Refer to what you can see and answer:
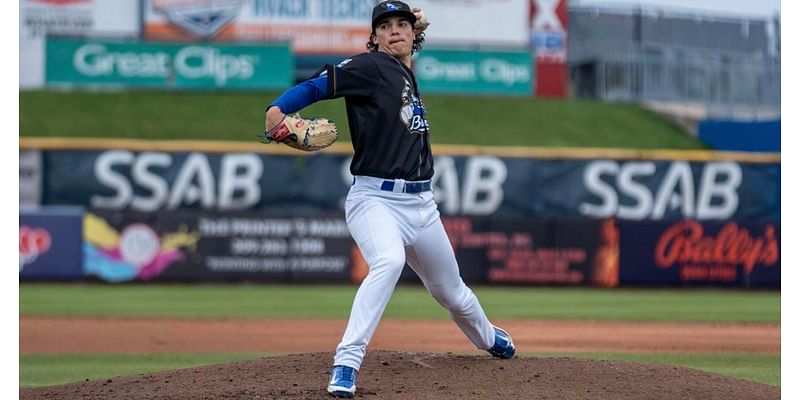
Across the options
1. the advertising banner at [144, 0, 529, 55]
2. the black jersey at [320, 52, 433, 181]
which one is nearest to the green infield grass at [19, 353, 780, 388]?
the black jersey at [320, 52, 433, 181]

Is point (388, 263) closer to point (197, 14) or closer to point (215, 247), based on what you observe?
point (215, 247)

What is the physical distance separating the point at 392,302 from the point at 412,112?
9.57 meters

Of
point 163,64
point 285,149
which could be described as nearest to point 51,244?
point 285,149

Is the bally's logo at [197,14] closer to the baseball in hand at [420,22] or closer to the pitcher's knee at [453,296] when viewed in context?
the baseball in hand at [420,22]

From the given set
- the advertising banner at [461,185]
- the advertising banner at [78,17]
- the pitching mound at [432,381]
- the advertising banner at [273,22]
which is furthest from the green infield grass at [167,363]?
the advertising banner at [78,17]

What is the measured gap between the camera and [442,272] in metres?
5.81

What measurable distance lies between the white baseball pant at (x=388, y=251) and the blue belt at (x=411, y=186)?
0.04 ft

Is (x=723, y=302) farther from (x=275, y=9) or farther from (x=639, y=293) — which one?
(x=275, y=9)

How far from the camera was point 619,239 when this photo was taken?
58.7 ft

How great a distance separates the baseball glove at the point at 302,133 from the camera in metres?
5.29

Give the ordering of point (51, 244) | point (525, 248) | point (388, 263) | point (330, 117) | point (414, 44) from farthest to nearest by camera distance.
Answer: point (330, 117) < point (525, 248) < point (51, 244) < point (414, 44) < point (388, 263)

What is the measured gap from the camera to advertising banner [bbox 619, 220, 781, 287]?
58.8 ft

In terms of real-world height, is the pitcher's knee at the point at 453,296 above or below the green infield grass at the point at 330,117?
below
